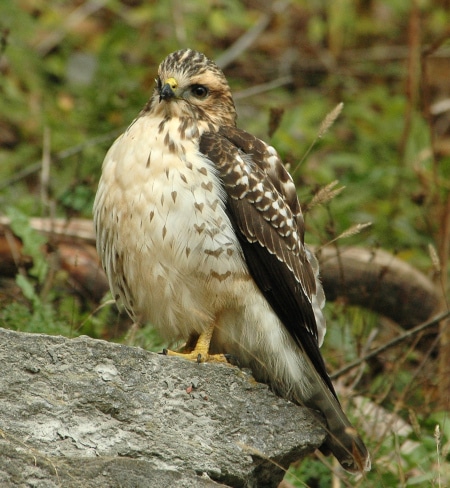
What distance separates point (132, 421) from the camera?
11.4 ft

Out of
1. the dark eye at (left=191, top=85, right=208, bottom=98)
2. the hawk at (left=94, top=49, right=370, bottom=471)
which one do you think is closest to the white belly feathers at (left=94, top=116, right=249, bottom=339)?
the hawk at (left=94, top=49, right=370, bottom=471)

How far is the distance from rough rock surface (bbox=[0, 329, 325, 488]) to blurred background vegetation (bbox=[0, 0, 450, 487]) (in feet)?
1.22

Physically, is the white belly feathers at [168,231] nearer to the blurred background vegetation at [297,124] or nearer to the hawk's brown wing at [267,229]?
the hawk's brown wing at [267,229]

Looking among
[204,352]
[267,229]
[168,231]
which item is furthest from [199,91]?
[204,352]

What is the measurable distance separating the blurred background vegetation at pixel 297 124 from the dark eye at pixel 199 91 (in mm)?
655

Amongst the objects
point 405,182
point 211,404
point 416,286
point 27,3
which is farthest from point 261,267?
point 27,3

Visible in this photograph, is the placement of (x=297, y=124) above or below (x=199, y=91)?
below

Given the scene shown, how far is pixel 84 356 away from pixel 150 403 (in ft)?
1.00

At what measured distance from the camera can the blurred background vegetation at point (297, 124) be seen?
4883mm

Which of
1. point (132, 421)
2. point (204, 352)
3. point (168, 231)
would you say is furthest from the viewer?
point (204, 352)

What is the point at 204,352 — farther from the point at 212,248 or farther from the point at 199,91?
the point at 199,91

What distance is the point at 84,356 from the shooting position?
3566 millimetres

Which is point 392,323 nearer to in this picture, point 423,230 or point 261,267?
point 423,230

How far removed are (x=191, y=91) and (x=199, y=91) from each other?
2.1 inches
